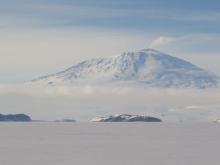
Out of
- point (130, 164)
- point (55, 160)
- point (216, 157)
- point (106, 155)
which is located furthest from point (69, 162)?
point (216, 157)

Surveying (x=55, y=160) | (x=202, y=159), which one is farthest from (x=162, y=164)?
(x=55, y=160)

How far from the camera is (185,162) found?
272 ft

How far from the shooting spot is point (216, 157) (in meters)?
92.1

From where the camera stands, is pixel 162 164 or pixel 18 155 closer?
pixel 162 164

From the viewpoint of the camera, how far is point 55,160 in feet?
279

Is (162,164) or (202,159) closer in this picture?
(162,164)

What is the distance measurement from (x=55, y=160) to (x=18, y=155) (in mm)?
12865

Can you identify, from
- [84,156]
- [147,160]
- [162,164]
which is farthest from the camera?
[84,156]

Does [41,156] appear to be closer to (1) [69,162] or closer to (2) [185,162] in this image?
(1) [69,162]

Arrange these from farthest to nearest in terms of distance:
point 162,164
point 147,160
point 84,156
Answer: point 84,156, point 147,160, point 162,164

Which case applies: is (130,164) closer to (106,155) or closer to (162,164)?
(162,164)

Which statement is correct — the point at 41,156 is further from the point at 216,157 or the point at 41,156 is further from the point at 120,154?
the point at 216,157

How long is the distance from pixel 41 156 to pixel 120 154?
558 inches

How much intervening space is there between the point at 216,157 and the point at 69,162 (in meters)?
24.8
